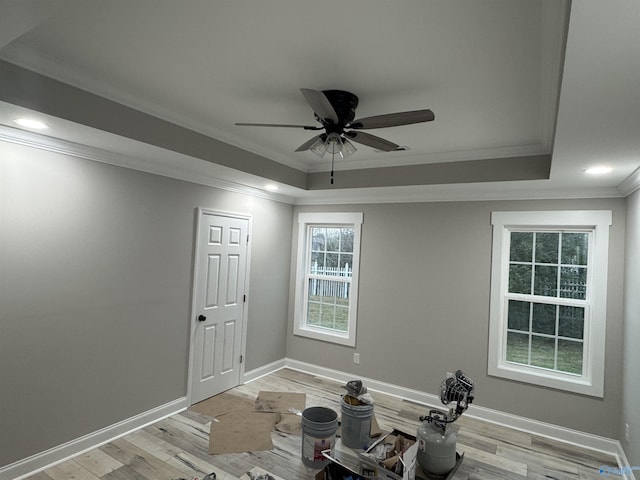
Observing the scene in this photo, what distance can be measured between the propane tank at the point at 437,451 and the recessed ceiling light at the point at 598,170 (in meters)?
2.22

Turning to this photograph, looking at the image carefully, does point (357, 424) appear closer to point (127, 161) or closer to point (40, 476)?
point (40, 476)

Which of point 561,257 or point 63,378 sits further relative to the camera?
point 561,257

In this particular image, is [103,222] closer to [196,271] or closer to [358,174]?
[196,271]

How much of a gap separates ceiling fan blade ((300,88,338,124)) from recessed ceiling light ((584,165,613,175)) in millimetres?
1991

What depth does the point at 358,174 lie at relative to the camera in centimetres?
421

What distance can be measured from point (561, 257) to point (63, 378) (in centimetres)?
464

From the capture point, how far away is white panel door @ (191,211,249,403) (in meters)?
3.95

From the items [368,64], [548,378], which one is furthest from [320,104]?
[548,378]

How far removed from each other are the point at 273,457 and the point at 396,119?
279 centimetres

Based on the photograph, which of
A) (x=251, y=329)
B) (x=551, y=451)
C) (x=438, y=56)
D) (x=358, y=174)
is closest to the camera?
(x=438, y=56)

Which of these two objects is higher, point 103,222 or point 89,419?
point 103,222

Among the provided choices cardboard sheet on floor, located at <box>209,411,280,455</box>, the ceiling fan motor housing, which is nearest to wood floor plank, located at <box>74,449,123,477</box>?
cardboard sheet on floor, located at <box>209,411,280,455</box>

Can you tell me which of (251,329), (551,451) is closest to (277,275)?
(251,329)

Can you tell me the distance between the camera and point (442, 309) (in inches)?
165
